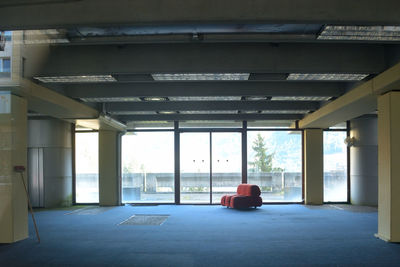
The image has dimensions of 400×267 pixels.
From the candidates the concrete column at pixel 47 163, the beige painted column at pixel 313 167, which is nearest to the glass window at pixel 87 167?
the concrete column at pixel 47 163

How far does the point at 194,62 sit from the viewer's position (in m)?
5.68

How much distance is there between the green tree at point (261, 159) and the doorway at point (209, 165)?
532 mm

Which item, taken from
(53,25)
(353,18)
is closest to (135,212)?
(53,25)

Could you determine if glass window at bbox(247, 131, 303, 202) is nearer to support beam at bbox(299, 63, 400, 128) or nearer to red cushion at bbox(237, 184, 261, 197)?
red cushion at bbox(237, 184, 261, 197)

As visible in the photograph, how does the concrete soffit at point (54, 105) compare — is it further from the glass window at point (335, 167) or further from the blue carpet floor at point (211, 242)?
the glass window at point (335, 167)

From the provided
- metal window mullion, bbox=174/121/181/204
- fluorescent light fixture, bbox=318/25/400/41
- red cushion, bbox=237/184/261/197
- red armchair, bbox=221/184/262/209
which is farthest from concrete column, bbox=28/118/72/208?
fluorescent light fixture, bbox=318/25/400/41

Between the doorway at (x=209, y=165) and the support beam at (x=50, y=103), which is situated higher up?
the support beam at (x=50, y=103)

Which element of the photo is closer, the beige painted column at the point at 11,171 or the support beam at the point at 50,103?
the support beam at the point at 50,103

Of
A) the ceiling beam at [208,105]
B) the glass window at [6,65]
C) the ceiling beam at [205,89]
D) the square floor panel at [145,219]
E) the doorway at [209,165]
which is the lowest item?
the square floor panel at [145,219]

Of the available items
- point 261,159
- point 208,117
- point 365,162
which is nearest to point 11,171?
point 208,117

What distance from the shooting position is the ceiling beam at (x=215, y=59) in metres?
5.69

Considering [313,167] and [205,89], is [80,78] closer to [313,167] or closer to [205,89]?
[205,89]

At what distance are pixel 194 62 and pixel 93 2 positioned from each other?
7.65 feet

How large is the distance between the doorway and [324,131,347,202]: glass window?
305cm
